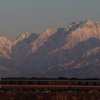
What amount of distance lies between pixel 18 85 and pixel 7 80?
4575 millimetres

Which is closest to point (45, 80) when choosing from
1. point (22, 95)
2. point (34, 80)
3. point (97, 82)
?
point (34, 80)

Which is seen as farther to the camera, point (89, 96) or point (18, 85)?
point (18, 85)

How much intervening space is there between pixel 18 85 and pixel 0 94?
138ft

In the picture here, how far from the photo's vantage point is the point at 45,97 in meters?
97.8

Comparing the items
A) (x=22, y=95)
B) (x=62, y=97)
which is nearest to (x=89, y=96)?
(x=62, y=97)

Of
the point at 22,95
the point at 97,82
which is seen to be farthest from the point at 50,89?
the point at 22,95

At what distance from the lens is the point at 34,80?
469ft

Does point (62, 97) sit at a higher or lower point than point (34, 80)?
lower

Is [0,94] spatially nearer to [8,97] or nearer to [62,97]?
[8,97]

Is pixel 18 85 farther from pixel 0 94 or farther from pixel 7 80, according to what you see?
pixel 0 94

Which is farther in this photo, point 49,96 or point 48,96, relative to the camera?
point 48,96

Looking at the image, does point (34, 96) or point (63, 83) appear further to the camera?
point (63, 83)

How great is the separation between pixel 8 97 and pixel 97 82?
4532 cm

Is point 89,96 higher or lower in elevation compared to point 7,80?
lower
